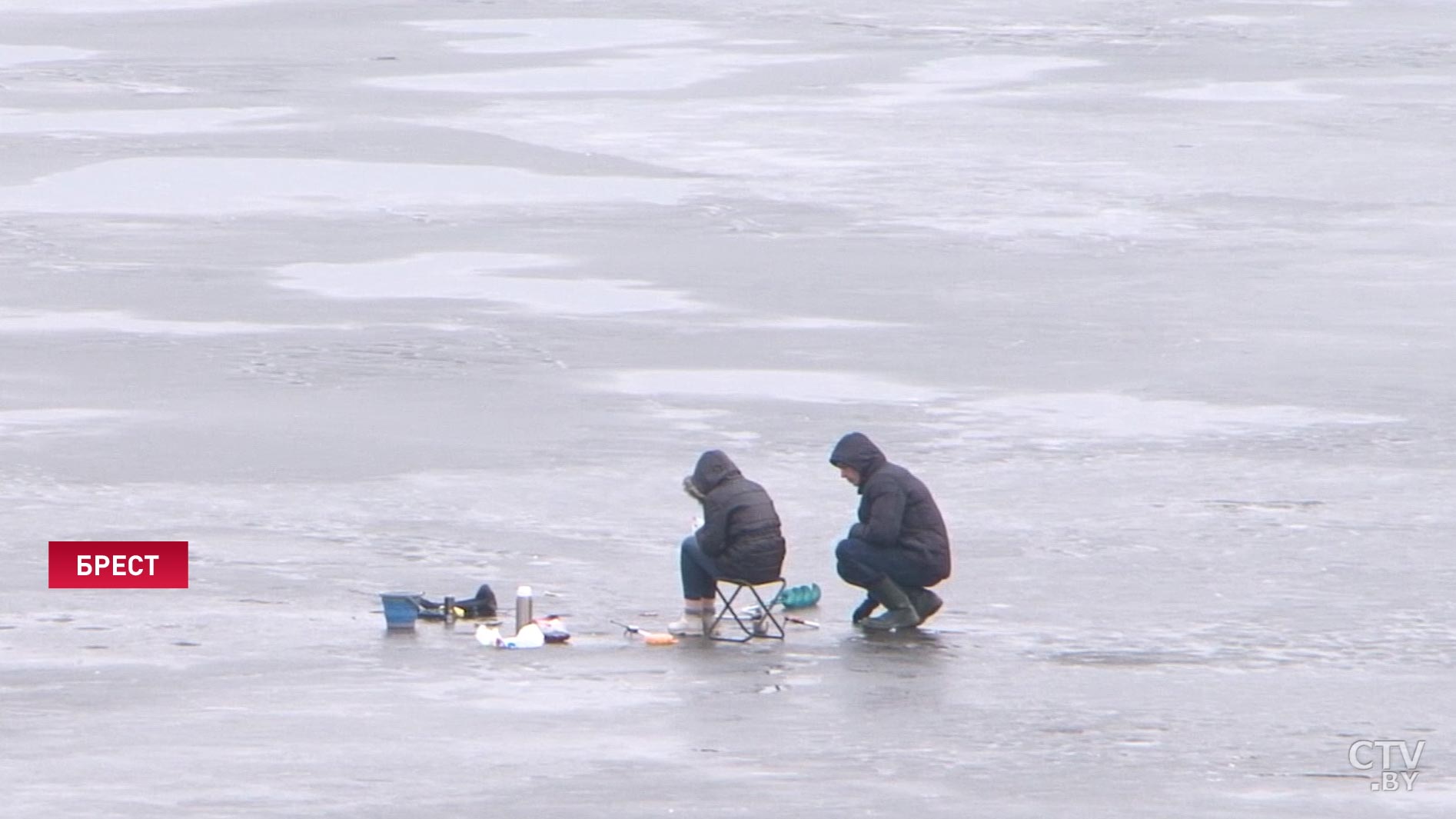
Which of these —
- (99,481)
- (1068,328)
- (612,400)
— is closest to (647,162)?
(1068,328)

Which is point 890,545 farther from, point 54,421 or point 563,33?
point 563,33

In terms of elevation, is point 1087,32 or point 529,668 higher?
point 1087,32

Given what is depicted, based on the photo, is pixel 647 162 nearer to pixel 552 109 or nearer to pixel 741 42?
pixel 552 109

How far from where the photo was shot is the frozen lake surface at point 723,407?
1066cm

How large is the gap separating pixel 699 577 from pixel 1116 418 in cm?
549

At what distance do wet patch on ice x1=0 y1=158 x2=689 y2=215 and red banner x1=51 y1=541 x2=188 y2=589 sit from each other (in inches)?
428

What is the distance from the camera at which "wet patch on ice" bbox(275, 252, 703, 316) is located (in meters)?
21.2

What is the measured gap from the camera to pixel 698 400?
1808cm

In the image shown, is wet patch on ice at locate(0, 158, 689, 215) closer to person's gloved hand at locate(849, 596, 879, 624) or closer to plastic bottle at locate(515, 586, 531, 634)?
person's gloved hand at locate(849, 596, 879, 624)

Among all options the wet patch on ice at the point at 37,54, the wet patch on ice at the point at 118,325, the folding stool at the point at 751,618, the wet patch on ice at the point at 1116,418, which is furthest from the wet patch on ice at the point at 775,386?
the wet patch on ice at the point at 37,54

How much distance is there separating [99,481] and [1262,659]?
6.41 meters

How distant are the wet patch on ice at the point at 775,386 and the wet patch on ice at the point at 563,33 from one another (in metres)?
17.1

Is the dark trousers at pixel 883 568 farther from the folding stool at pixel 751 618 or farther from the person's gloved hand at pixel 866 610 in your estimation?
the folding stool at pixel 751 618
